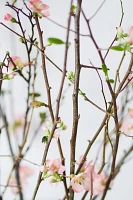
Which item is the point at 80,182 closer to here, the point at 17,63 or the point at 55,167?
the point at 55,167

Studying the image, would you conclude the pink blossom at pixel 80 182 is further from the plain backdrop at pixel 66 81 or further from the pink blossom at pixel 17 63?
the plain backdrop at pixel 66 81

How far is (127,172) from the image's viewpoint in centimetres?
137

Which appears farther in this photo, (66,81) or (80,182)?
(66,81)

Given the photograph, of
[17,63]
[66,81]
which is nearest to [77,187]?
[17,63]

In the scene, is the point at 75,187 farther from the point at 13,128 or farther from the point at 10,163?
A: the point at 10,163

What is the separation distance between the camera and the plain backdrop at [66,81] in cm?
128

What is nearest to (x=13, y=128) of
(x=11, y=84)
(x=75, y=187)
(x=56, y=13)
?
(x=11, y=84)

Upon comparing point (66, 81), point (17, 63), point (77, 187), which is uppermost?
point (66, 81)

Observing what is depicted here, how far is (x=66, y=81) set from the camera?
4.38 feet

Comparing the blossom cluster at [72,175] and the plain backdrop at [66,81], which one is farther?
the plain backdrop at [66,81]

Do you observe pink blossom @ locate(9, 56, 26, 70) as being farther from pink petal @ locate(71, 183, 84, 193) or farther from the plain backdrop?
the plain backdrop

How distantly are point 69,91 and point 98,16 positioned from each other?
297 mm

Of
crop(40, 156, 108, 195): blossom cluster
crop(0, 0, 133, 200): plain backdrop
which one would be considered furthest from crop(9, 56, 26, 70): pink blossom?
crop(0, 0, 133, 200): plain backdrop

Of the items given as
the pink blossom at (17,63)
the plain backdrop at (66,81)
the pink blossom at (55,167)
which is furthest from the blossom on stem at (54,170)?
the plain backdrop at (66,81)
